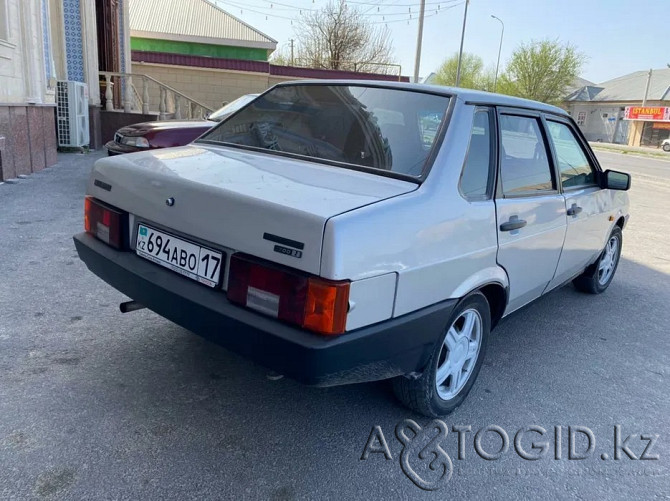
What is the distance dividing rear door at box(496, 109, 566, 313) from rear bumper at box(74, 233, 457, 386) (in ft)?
2.15

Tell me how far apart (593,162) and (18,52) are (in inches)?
337

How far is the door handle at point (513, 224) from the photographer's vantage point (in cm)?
273

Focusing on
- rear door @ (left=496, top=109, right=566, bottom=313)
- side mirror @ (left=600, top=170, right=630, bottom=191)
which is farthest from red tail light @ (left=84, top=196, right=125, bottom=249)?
side mirror @ (left=600, top=170, right=630, bottom=191)

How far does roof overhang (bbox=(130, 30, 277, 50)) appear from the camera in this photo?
24453mm

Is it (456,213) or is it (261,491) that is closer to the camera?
(261,491)

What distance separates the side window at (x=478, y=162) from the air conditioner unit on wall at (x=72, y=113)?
1044 cm

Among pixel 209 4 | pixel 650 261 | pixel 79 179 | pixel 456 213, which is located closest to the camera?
pixel 456 213

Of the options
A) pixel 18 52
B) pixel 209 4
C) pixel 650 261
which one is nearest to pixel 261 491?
pixel 650 261

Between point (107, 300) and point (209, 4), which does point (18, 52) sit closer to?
point (107, 300)

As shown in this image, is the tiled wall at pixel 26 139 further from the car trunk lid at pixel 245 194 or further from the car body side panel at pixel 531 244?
the car body side panel at pixel 531 244

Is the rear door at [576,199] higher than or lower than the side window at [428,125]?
lower

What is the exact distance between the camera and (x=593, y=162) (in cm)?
409

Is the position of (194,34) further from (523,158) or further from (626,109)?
(626,109)

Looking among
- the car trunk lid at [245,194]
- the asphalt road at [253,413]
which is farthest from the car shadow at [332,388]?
the car trunk lid at [245,194]
